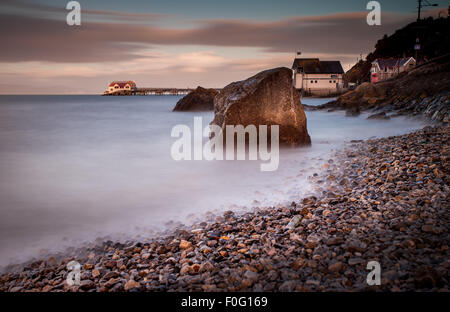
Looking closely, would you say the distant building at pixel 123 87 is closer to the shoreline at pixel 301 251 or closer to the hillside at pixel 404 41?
the hillside at pixel 404 41

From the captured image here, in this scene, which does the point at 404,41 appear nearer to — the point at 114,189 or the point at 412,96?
the point at 412,96

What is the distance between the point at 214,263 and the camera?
2908 millimetres

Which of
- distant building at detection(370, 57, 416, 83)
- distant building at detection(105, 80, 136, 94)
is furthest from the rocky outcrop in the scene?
distant building at detection(105, 80, 136, 94)

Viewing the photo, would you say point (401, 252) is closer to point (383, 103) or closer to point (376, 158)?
point (376, 158)

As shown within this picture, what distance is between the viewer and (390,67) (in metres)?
46.8

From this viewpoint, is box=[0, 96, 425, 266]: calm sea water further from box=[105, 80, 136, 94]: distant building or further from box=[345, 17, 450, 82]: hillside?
box=[105, 80, 136, 94]: distant building

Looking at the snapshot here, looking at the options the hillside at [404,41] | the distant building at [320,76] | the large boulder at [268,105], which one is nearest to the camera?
the large boulder at [268,105]

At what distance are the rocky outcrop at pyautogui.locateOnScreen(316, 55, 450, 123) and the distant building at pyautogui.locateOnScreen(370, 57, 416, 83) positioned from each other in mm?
29247

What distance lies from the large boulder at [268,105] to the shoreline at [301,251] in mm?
4048

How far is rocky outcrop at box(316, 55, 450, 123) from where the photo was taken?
1225 cm

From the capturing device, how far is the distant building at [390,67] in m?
45.7

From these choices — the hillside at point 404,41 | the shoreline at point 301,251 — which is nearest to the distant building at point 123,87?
the hillside at point 404,41

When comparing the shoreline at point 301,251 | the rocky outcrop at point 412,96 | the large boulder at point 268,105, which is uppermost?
the rocky outcrop at point 412,96

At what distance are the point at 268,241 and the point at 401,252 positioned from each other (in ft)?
4.07
